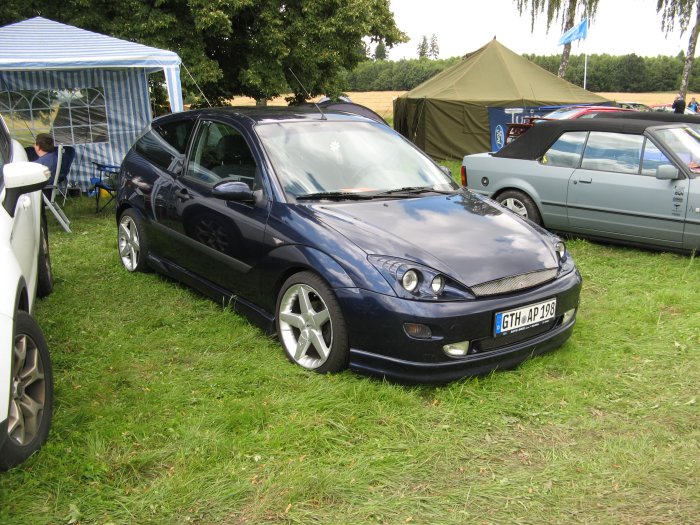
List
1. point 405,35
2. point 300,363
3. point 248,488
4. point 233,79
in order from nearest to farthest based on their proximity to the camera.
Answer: point 248,488, point 300,363, point 233,79, point 405,35

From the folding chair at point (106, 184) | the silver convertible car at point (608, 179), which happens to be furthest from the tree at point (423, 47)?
the silver convertible car at point (608, 179)

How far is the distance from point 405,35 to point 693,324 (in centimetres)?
1837

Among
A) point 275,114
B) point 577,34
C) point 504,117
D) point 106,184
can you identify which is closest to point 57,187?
point 106,184

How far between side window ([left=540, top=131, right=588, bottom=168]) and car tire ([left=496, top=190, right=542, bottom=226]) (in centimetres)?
46

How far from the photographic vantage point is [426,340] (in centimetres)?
351

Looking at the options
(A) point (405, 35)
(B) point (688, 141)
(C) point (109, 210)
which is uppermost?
(A) point (405, 35)

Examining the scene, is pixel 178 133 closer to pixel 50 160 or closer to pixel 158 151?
pixel 158 151

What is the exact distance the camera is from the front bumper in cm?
350

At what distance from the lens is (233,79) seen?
19188 mm

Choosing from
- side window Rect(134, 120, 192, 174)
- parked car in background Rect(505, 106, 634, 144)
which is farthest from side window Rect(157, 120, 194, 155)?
parked car in background Rect(505, 106, 634, 144)

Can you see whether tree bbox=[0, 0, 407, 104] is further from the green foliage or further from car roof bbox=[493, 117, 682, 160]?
the green foliage

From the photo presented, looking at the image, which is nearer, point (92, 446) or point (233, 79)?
point (92, 446)

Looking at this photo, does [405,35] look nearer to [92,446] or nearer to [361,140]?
[361,140]

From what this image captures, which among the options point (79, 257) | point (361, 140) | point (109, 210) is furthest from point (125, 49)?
point (361, 140)
